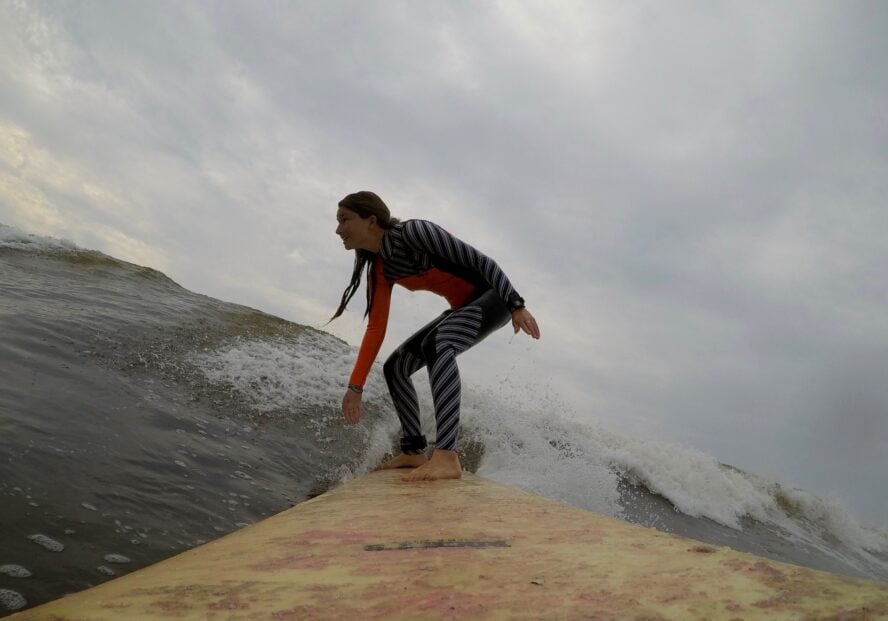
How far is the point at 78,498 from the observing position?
178cm

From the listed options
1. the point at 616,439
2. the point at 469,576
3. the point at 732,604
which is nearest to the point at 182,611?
the point at 469,576

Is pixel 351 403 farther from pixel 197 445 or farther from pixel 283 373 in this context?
pixel 283 373

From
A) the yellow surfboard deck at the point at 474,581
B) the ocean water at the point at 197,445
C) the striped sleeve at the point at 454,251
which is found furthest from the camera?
the striped sleeve at the point at 454,251

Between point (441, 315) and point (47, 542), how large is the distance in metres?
2.25

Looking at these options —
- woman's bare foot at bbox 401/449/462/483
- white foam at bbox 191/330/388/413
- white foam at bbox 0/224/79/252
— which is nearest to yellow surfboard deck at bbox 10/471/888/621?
woman's bare foot at bbox 401/449/462/483

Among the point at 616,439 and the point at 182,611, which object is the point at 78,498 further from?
the point at 616,439

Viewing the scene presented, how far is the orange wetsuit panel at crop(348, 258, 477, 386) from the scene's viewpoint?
128 inches

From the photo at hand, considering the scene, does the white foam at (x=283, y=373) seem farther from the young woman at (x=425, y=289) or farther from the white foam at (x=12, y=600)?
the white foam at (x=12, y=600)

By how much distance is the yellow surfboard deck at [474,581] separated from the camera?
73 centimetres

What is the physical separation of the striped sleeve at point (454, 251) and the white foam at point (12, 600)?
2.30 meters

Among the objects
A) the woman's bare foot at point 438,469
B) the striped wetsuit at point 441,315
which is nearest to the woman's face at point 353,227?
the striped wetsuit at point 441,315

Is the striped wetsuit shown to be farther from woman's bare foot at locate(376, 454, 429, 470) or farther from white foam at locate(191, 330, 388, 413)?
white foam at locate(191, 330, 388, 413)

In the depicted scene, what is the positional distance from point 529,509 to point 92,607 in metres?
1.27

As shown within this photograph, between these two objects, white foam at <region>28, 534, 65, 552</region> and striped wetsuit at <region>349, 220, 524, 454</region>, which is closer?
white foam at <region>28, 534, 65, 552</region>
